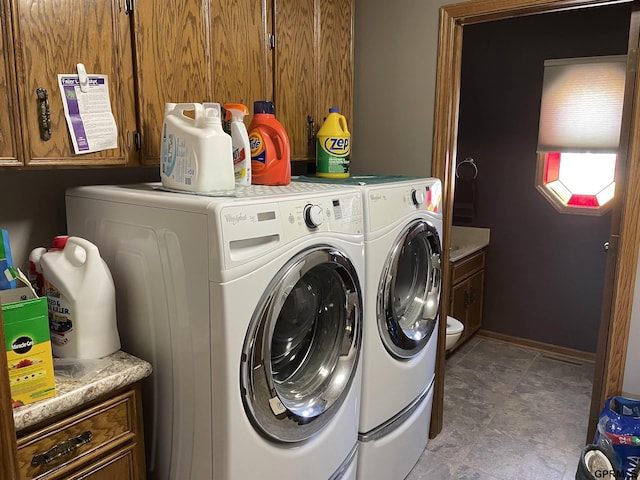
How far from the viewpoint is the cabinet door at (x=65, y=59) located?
1.29 meters

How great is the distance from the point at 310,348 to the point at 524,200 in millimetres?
2496

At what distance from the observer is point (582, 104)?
3.30 m

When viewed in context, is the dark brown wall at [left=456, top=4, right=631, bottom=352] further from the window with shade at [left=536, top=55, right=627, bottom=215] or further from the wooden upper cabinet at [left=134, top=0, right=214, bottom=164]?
the wooden upper cabinet at [left=134, top=0, right=214, bottom=164]

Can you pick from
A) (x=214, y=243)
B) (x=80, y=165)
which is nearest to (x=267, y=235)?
(x=214, y=243)

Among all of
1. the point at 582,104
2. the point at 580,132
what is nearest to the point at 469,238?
the point at 580,132

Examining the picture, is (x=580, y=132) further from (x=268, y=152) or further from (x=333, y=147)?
(x=268, y=152)

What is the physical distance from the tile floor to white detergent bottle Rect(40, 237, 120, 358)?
1.56m

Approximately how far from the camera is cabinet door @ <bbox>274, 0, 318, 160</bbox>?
206 cm

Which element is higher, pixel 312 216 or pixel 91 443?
pixel 312 216

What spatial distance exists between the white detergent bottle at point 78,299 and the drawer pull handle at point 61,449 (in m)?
0.22

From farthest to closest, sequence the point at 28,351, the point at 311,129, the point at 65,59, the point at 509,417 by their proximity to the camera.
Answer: the point at 509,417
the point at 311,129
the point at 65,59
the point at 28,351

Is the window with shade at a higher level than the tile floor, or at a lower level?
higher

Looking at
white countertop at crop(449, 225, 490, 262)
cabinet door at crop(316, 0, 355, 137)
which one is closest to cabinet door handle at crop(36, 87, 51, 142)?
cabinet door at crop(316, 0, 355, 137)

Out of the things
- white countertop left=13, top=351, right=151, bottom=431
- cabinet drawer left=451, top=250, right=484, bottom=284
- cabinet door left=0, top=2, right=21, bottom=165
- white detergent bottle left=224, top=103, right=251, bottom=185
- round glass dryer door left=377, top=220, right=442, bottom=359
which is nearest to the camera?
white countertop left=13, top=351, right=151, bottom=431
